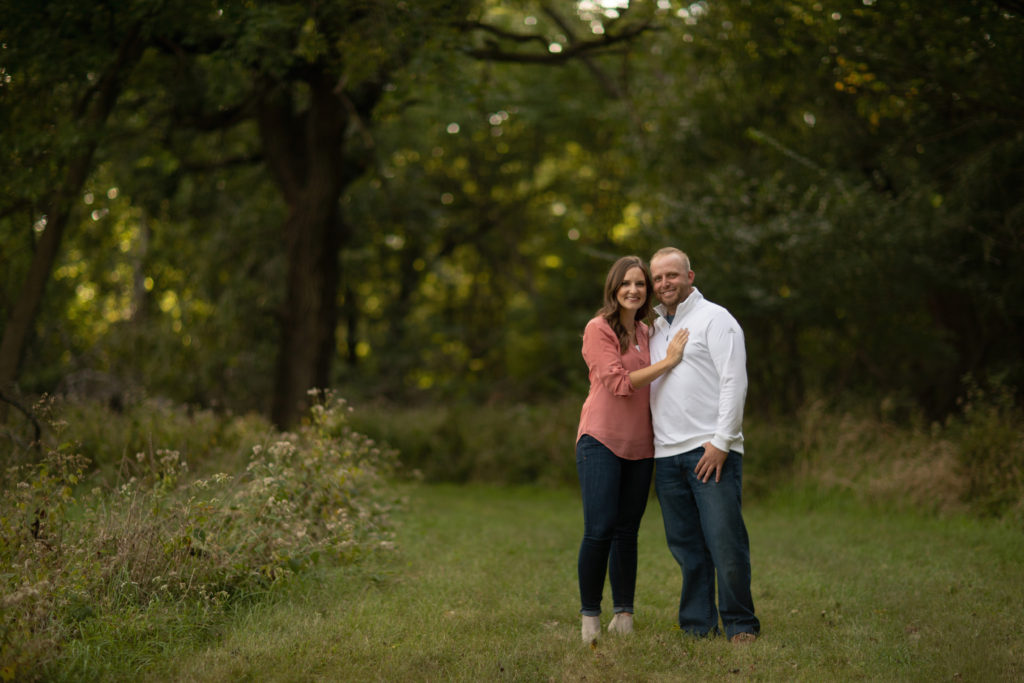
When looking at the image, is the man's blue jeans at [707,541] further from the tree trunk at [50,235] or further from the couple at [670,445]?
the tree trunk at [50,235]

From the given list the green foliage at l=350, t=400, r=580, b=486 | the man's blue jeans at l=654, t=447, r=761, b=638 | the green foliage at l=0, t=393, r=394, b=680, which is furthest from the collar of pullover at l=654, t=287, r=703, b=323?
the green foliage at l=350, t=400, r=580, b=486

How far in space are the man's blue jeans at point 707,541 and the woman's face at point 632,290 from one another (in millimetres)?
856

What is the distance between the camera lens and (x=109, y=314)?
19891 mm

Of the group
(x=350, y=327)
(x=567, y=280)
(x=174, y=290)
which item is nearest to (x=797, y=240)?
(x=567, y=280)

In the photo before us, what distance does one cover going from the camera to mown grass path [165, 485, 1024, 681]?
13.9 feet

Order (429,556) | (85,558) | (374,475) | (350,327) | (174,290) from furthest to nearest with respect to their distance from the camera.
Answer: (350,327) < (174,290) < (374,475) < (429,556) < (85,558)

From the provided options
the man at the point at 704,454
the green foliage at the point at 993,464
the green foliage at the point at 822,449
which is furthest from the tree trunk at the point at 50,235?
the green foliage at the point at 993,464

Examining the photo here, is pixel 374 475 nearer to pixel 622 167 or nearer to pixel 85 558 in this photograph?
pixel 85 558

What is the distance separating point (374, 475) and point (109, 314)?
47.8ft

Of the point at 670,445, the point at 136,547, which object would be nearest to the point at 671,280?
the point at 670,445

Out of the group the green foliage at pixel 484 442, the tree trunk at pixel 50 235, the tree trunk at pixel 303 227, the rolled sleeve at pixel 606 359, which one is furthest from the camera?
the green foliage at pixel 484 442

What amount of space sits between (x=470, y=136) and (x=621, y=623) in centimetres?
1750

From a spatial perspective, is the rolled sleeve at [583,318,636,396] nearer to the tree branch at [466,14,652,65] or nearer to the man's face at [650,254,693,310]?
the man's face at [650,254,693,310]

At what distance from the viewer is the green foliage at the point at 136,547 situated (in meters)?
4.14
